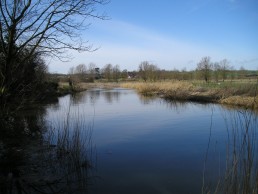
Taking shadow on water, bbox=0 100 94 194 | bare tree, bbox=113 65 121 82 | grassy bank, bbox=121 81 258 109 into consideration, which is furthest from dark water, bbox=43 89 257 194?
bare tree, bbox=113 65 121 82

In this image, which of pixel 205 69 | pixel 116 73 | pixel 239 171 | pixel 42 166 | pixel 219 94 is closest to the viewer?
pixel 239 171

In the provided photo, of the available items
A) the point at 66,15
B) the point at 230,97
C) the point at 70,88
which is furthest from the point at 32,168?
the point at 70,88

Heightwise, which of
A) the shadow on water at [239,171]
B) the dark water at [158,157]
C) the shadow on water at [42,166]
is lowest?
the dark water at [158,157]

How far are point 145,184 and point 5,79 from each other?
3.66 metres

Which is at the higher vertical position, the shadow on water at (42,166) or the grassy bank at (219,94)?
the grassy bank at (219,94)

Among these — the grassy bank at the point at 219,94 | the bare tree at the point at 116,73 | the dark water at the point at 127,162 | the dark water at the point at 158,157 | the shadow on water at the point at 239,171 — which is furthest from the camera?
the bare tree at the point at 116,73

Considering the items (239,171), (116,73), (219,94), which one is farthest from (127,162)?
(116,73)

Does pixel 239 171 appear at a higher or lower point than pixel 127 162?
higher

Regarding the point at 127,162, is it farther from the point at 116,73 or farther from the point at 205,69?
the point at 116,73

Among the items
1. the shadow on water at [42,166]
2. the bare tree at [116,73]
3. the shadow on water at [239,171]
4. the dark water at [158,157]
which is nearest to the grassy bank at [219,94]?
the dark water at [158,157]

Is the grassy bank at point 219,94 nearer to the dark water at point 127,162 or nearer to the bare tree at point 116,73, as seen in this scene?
the dark water at point 127,162

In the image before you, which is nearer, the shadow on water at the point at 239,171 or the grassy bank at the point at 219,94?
the shadow on water at the point at 239,171

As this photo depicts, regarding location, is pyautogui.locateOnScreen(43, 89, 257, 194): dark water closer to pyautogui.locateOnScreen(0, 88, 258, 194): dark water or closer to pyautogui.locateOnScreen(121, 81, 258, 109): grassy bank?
pyautogui.locateOnScreen(0, 88, 258, 194): dark water

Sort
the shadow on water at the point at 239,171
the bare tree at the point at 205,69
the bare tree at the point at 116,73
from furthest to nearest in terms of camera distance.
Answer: the bare tree at the point at 116,73 → the bare tree at the point at 205,69 → the shadow on water at the point at 239,171
